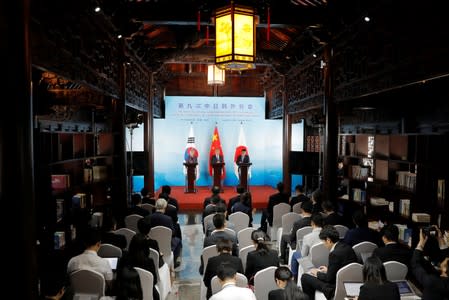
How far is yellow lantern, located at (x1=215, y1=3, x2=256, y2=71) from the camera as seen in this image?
4.68 m

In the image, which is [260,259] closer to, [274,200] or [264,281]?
[264,281]

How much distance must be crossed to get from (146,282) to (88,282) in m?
0.54

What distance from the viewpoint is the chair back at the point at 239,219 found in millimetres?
6641

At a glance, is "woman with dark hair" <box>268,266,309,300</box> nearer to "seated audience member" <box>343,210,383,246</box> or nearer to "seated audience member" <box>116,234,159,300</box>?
"seated audience member" <box>116,234,159,300</box>

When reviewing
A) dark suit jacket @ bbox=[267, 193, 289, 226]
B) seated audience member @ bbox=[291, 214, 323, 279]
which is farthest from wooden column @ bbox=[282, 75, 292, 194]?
seated audience member @ bbox=[291, 214, 323, 279]

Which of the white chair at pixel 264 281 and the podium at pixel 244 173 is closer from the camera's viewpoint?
the white chair at pixel 264 281

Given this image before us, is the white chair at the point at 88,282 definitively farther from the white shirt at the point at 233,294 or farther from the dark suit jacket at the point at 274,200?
the dark suit jacket at the point at 274,200

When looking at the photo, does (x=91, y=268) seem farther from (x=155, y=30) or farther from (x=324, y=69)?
(x=155, y=30)

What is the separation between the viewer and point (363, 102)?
701cm

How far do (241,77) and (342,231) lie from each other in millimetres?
9693

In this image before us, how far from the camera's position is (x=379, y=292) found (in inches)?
119

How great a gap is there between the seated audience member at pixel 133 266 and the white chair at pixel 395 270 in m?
2.26

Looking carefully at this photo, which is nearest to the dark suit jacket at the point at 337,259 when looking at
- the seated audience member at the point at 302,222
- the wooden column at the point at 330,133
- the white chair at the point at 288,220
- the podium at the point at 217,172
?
the seated audience member at the point at 302,222

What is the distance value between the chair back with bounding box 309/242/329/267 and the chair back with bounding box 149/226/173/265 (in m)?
1.95
